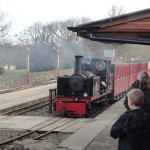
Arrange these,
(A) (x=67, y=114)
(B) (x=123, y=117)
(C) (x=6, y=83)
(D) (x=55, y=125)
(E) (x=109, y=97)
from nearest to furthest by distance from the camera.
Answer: (B) (x=123, y=117) < (D) (x=55, y=125) < (A) (x=67, y=114) < (E) (x=109, y=97) < (C) (x=6, y=83)

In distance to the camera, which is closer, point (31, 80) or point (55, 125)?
point (55, 125)

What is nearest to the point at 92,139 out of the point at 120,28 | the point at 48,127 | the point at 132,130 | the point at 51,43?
the point at 48,127

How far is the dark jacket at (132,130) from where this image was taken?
406 centimetres

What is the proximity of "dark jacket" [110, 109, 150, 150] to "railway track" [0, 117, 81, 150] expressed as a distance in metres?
5.53

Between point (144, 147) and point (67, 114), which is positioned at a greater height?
point (144, 147)

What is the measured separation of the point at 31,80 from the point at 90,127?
30608mm

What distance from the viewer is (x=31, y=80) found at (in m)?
42.2

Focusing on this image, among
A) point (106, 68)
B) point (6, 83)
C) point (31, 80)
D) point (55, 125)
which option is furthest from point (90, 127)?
point (31, 80)

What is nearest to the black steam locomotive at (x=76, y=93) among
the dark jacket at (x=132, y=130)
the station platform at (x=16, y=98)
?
the station platform at (x=16, y=98)

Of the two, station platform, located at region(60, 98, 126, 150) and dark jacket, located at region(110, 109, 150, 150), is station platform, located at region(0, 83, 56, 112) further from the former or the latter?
dark jacket, located at region(110, 109, 150, 150)

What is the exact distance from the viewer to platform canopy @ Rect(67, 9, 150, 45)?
6039 millimetres

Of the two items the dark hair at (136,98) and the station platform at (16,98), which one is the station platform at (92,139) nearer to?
the dark hair at (136,98)

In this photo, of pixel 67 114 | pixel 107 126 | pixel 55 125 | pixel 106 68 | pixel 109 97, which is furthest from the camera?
pixel 109 97

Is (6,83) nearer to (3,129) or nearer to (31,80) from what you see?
(31,80)
